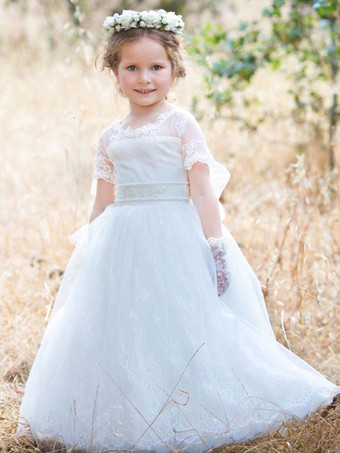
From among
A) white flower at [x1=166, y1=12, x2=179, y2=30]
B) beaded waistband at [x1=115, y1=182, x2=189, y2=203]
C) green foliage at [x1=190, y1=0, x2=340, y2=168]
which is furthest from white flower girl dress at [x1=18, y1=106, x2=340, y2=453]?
green foliage at [x1=190, y1=0, x2=340, y2=168]

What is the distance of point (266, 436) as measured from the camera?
7.23ft

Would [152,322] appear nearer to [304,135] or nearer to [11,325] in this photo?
[11,325]

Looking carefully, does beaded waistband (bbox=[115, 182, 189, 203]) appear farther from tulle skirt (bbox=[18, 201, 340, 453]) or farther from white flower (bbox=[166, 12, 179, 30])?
white flower (bbox=[166, 12, 179, 30])

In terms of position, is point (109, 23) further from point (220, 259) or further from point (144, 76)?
point (220, 259)

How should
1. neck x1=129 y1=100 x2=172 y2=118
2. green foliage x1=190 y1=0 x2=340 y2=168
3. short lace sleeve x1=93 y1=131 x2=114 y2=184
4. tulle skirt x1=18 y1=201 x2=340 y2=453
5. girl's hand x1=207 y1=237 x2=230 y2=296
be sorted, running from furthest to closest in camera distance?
green foliage x1=190 y1=0 x2=340 y2=168
short lace sleeve x1=93 y1=131 x2=114 y2=184
neck x1=129 y1=100 x2=172 y2=118
girl's hand x1=207 y1=237 x2=230 y2=296
tulle skirt x1=18 y1=201 x2=340 y2=453

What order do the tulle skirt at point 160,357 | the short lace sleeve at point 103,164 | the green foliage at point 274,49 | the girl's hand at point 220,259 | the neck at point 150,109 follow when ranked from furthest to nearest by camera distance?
the green foliage at point 274,49 < the short lace sleeve at point 103,164 < the neck at point 150,109 < the girl's hand at point 220,259 < the tulle skirt at point 160,357

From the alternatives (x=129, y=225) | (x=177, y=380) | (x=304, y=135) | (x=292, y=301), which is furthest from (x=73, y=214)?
(x=304, y=135)

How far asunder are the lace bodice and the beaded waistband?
1cm

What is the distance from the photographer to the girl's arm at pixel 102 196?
8.27ft

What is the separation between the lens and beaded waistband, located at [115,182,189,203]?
2.31m

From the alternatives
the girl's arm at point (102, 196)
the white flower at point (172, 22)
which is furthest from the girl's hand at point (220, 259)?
the white flower at point (172, 22)

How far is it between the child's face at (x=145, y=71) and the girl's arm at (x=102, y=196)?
1.13 ft

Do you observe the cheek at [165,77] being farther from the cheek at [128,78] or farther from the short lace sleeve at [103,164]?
the short lace sleeve at [103,164]

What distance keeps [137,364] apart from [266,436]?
19.5 inches
